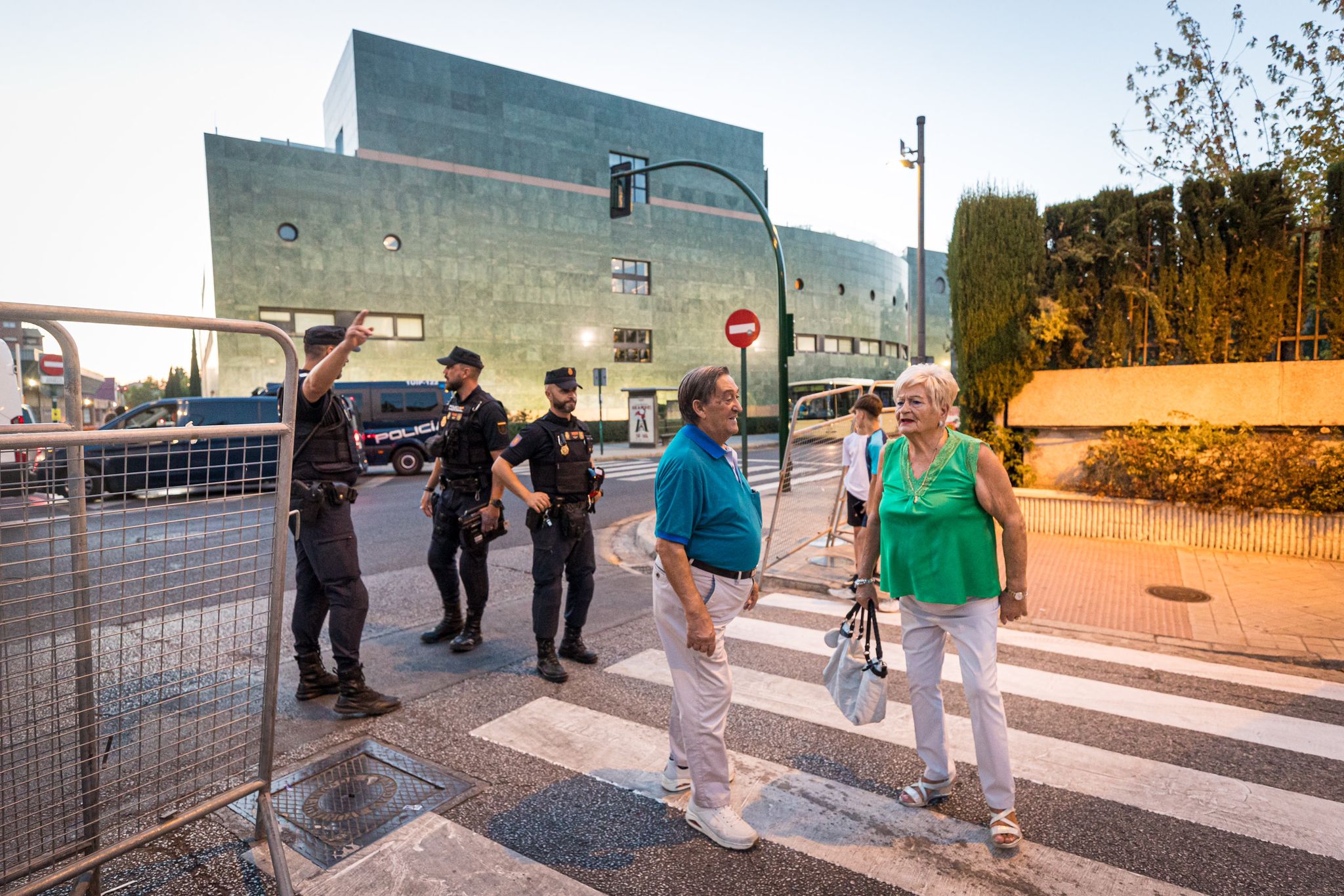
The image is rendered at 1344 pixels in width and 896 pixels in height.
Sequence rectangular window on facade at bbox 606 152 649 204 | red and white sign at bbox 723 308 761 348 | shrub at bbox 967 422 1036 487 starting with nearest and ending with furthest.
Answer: shrub at bbox 967 422 1036 487 < red and white sign at bbox 723 308 761 348 < rectangular window on facade at bbox 606 152 649 204

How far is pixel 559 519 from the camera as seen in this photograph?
16.0 feet

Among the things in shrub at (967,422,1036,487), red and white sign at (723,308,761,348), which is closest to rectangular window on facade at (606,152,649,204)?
red and white sign at (723,308,761,348)

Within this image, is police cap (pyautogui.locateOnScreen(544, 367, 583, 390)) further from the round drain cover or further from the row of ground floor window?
the row of ground floor window

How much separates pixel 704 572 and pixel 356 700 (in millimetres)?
2367

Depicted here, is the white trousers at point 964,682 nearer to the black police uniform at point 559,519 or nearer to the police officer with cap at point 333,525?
the black police uniform at point 559,519

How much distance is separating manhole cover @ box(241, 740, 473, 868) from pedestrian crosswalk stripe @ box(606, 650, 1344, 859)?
1.81 m

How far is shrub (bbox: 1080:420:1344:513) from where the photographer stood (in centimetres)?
780

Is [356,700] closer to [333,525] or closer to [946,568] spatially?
[333,525]

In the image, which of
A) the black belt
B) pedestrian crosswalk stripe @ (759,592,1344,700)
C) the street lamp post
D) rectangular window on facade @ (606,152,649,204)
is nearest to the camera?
the black belt

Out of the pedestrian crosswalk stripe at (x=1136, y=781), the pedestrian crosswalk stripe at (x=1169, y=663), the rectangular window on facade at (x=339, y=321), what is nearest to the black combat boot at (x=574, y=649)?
the pedestrian crosswalk stripe at (x=1136, y=781)

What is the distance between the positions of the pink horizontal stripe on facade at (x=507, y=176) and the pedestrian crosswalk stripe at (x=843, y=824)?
97.1ft

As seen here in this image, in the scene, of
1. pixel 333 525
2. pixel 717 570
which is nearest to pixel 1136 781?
pixel 717 570

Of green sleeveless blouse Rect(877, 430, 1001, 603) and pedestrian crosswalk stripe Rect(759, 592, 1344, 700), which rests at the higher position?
green sleeveless blouse Rect(877, 430, 1001, 603)

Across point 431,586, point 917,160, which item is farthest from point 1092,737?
point 917,160
